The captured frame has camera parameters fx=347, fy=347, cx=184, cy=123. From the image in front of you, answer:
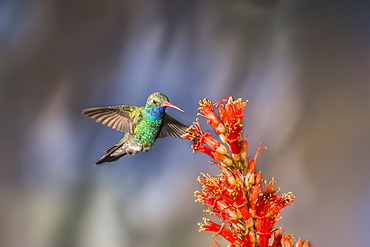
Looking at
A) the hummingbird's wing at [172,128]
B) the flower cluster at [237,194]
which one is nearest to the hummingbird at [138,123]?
the hummingbird's wing at [172,128]

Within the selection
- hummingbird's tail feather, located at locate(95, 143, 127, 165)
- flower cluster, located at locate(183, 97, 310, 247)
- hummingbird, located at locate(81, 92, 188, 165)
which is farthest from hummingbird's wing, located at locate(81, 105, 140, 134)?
flower cluster, located at locate(183, 97, 310, 247)

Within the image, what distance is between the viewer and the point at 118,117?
135 centimetres

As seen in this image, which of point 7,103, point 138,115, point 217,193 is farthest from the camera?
point 7,103

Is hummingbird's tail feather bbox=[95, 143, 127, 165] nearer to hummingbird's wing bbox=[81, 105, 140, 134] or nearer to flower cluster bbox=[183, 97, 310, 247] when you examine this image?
hummingbird's wing bbox=[81, 105, 140, 134]

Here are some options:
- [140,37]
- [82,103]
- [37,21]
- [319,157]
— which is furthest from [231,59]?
[37,21]

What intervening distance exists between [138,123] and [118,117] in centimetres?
8

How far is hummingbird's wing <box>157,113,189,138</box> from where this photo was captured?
148cm

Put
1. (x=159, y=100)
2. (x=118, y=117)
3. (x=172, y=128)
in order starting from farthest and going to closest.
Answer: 1. (x=172, y=128)
2. (x=118, y=117)
3. (x=159, y=100)

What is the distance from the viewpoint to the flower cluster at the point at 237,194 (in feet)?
2.62

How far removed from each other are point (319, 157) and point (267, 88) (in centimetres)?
44

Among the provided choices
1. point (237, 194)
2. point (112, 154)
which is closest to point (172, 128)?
point (112, 154)

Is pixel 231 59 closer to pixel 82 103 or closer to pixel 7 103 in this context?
pixel 82 103

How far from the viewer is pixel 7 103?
5.99ft

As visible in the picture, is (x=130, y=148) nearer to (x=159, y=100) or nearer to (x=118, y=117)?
(x=118, y=117)
